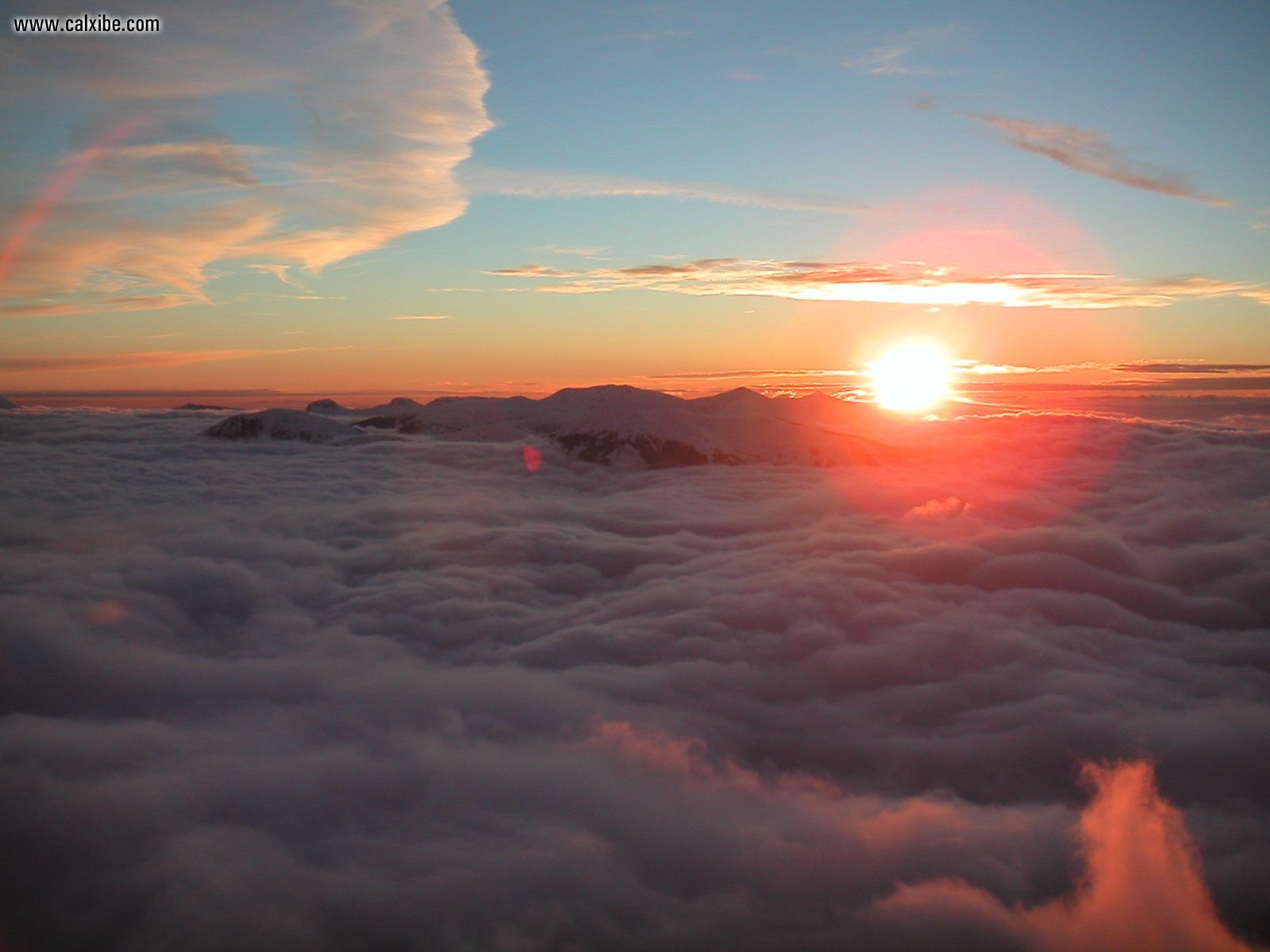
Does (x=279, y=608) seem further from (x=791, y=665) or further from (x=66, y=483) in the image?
(x=66, y=483)

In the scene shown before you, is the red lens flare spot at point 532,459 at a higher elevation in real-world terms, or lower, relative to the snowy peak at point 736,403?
lower

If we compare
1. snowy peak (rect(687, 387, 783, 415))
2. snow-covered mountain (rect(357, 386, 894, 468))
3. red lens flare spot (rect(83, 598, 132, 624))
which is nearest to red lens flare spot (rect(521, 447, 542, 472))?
snow-covered mountain (rect(357, 386, 894, 468))

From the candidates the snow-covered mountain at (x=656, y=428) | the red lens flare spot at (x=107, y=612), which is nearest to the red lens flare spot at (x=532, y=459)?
the snow-covered mountain at (x=656, y=428)

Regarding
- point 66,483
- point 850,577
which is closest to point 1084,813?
point 850,577

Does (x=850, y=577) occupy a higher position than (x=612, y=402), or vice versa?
(x=612, y=402)

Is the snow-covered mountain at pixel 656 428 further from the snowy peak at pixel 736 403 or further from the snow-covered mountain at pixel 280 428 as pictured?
the snow-covered mountain at pixel 280 428

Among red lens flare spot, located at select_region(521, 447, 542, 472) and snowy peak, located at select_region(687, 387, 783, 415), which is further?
snowy peak, located at select_region(687, 387, 783, 415)

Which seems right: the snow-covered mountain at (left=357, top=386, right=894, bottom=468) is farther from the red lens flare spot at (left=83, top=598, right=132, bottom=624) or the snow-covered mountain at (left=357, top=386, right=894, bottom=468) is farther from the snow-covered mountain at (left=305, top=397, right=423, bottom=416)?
the red lens flare spot at (left=83, top=598, right=132, bottom=624)
